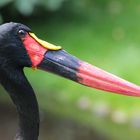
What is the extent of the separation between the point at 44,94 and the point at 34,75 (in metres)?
0.33

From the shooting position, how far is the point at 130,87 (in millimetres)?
3562

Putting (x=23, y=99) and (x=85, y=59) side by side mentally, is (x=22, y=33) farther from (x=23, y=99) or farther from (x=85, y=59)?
(x=85, y=59)

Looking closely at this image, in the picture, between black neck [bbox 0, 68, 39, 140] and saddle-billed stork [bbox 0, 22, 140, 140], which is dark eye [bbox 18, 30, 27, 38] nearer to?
saddle-billed stork [bbox 0, 22, 140, 140]

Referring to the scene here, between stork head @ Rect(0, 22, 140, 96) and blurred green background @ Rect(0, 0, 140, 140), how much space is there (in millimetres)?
3717

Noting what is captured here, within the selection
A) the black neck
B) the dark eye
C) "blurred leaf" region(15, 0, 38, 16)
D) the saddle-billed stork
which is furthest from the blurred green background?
the dark eye

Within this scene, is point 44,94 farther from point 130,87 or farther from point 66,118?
point 130,87

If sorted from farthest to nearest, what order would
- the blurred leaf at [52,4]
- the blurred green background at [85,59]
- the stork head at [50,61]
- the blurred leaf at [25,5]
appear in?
the blurred leaf at [52,4] → the blurred leaf at [25,5] → the blurred green background at [85,59] → the stork head at [50,61]

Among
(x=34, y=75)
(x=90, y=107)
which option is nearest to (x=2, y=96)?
(x=34, y=75)

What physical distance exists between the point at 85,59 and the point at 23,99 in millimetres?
4775

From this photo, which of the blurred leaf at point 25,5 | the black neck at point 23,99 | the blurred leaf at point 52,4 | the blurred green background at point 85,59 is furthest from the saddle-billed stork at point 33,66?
the blurred leaf at point 52,4

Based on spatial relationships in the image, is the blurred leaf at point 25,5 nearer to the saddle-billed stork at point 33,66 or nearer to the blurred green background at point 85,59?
the blurred green background at point 85,59

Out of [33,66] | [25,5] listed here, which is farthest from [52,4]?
[33,66]

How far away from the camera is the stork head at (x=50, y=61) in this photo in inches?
139

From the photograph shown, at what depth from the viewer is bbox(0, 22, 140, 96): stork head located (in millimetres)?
3529
